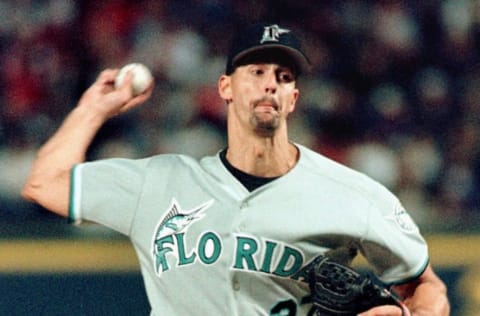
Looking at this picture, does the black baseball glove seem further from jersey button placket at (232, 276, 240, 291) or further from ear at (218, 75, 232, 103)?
ear at (218, 75, 232, 103)

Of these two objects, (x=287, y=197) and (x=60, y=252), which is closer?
(x=287, y=197)

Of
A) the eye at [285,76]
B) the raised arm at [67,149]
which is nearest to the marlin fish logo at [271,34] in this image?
the eye at [285,76]

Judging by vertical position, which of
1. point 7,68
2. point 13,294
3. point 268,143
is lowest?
point 13,294

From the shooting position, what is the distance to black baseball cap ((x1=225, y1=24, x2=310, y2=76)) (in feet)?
11.7

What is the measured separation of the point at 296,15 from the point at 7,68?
159 cm

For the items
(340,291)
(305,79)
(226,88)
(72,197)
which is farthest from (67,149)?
(305,79)

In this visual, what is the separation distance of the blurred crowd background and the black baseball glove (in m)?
2.13

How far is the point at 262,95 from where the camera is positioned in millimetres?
3475

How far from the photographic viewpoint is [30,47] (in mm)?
6195

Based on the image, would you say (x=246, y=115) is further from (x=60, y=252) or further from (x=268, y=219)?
(x=60, y=252)

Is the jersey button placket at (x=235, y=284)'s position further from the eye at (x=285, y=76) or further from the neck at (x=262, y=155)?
the eye at (x=285, y=76)

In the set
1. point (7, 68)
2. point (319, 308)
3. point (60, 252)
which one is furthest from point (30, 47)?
point (319, 308)

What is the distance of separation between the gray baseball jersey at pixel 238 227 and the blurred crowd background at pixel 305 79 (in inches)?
72.2

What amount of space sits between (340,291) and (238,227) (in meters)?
0.46
